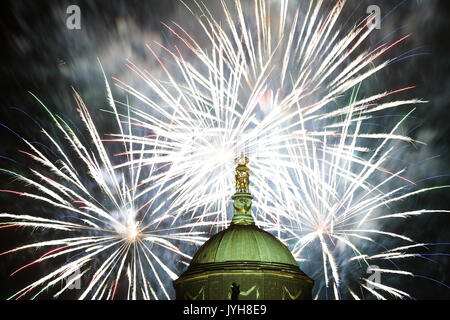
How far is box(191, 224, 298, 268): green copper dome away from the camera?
182 feet

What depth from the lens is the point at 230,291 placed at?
5412cm

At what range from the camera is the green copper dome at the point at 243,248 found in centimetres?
5556

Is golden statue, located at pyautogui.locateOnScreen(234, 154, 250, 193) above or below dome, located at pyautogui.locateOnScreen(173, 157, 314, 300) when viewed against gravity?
above

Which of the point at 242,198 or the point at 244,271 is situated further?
the point at 242,198

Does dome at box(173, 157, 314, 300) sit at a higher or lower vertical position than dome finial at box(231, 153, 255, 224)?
lower

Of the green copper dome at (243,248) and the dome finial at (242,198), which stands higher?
the dome finial at (242,198)

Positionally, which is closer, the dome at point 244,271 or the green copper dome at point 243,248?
the dome at point 244,271

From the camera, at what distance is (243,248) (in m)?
56.0

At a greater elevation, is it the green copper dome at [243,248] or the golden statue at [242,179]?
the golden statue at [242,179]

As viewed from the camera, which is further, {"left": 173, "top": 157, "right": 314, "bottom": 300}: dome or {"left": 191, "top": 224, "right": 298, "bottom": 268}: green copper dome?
{"left": 191, "top": 224, "right": 298, "bottom": 268}: green copper dome

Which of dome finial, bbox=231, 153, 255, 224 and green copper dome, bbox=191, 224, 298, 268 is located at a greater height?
dome finial, bbox=231, 153, 255, 224

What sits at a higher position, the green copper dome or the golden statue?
the golden statue
